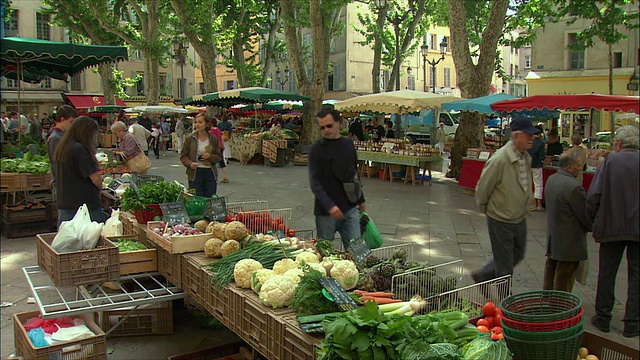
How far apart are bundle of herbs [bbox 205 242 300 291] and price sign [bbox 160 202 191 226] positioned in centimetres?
102

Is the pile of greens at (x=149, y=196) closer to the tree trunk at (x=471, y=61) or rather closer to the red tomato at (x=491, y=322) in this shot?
the red tomato at (x=491, y=322)

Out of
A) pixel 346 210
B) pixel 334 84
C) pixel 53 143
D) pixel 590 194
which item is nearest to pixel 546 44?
pixel 590 194

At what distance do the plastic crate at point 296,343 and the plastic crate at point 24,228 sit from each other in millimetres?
7083

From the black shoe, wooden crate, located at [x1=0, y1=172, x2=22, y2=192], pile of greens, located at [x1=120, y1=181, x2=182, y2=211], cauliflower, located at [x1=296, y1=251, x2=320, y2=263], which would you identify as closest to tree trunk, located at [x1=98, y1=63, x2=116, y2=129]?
wooden crate, located at [x1=0, y1=172, x2=22, y2=192]

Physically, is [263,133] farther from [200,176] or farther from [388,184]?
[200,176]

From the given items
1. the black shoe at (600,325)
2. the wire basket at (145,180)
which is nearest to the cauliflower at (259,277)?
the black shoe at (600,325)

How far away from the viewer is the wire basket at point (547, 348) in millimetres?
2576

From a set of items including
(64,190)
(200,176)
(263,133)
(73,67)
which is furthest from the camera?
(263,133)

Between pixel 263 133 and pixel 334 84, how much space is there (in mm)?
26060

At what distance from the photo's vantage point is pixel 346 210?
5062 mm

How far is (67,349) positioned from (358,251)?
6.68 ft

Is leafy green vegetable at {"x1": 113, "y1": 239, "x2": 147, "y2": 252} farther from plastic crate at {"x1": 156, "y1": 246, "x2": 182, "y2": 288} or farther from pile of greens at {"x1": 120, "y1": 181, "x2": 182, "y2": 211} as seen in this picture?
pile of greens at {"x1": 120, "y1": 181, "x2": 182, "y2": 211}

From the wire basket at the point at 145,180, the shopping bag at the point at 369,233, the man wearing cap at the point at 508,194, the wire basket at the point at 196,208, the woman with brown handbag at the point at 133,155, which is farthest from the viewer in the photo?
the woman with brown handbag at the point at 133,155

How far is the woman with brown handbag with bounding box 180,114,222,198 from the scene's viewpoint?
7.21 metres
